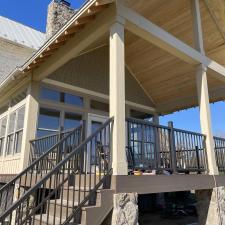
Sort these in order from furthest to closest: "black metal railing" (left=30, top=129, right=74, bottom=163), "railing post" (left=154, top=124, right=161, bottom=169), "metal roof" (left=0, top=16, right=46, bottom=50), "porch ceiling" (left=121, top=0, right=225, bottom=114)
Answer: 1. "metal roof" (left=0, top=16, right=46, bottom=50)
2. "porch ceiling" (left=121, top=0, right=225, bottom=114)
3. "black metal railing" (left=30, top=129, right=74, bottom=163)
4. "railing post" (left=154, top=124, right=161, bottom=169)

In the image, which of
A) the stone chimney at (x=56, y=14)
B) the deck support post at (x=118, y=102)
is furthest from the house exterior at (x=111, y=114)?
the stone chimney at (x=56, y=14)

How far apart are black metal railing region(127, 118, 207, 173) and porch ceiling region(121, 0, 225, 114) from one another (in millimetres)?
3047

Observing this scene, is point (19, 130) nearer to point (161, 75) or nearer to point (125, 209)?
point (125, 209)

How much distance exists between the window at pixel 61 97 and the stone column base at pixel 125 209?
14.8 feet

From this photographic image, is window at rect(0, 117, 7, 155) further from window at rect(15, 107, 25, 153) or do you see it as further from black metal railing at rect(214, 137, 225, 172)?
black metal railing at rect(214, 137, 225, 172)

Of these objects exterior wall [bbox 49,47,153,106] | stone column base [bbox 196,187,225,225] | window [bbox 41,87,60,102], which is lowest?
stone column base [bbox 196,187,225,225]

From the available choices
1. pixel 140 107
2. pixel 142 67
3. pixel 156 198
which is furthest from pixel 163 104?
pixel 156 198

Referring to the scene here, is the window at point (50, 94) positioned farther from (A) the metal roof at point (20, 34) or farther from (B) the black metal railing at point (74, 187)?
(A) the metal roof at point (20, 34)

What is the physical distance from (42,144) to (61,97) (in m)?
1.97

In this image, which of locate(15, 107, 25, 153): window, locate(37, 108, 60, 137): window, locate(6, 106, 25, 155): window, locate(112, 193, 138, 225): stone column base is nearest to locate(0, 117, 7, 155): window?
locate(6, 106, 25, 155): window

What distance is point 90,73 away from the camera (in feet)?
27.8

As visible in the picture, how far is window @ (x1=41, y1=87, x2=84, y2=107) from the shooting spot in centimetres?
736

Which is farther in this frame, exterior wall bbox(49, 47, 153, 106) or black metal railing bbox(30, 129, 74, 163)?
exterior wall bbox(49, 47, 153, 106)

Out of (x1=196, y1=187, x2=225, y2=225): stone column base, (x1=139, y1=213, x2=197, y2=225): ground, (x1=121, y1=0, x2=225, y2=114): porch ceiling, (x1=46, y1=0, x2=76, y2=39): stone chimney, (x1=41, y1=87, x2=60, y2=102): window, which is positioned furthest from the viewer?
(x1=46, y1=0, x2=76, y2=39): stone chimney
